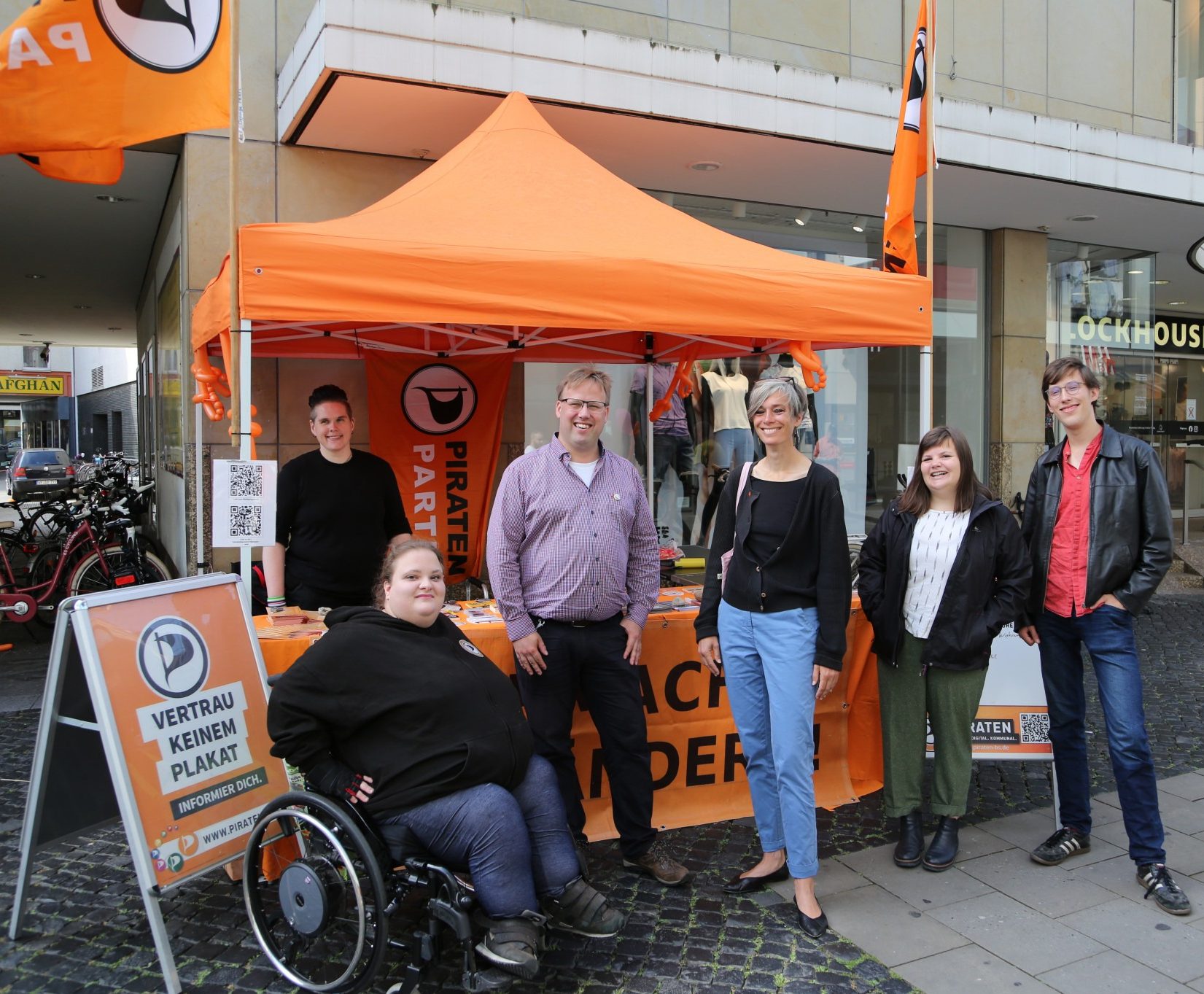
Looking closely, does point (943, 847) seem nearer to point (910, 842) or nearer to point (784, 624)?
point (910, 842)

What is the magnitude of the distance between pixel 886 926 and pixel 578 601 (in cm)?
148

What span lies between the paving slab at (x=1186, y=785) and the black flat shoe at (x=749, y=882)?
219cm

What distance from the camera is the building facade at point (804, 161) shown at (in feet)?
19.1

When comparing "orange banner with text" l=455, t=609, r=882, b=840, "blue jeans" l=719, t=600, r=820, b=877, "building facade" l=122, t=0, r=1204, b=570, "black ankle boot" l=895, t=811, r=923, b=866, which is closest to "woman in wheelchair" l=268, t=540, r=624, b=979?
"blue jeans" l=719, t=600, r=820, b=877

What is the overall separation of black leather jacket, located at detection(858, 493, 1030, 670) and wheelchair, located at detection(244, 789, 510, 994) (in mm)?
1827

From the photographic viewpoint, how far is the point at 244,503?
3.52 metres

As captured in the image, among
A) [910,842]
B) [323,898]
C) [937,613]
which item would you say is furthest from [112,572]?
[937,613]

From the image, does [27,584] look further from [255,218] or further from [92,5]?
[92,5]

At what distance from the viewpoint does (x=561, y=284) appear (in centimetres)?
381

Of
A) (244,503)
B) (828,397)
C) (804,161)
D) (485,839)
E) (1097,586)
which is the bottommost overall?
(485,839)

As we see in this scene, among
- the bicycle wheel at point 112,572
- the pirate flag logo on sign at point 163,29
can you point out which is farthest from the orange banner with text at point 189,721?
the bicycle wheel at point 112,572

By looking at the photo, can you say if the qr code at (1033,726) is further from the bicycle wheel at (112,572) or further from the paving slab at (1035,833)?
the bicycle wheel at (112,572)

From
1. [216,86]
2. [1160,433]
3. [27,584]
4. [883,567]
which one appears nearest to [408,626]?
[883,567]

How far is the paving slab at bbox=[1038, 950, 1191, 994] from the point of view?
278 centimetres
